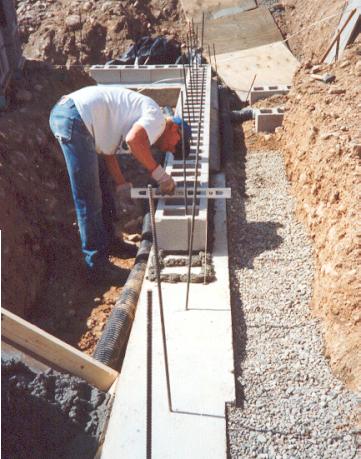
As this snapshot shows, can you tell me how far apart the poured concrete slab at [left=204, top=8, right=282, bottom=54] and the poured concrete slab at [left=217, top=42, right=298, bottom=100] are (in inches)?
14.2

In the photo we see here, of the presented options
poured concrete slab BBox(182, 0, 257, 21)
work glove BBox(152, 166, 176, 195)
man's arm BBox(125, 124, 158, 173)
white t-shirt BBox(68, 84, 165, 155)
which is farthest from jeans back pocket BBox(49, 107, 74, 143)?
poured concrete slab BBox(182, 0, 257, 21)

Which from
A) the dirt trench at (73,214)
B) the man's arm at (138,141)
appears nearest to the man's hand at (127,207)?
the dirt trench at (73,214)

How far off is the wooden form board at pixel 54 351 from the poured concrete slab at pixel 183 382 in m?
0.18

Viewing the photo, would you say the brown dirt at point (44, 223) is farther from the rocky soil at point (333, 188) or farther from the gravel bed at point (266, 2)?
the gravel bed at point (266, 2)

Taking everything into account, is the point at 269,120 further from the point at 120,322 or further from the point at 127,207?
the point at 120,322

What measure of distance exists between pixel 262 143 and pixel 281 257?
349cm

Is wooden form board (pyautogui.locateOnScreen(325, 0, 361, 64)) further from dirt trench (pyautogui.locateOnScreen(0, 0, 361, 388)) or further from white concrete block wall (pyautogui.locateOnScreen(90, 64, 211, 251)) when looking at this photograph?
white concrete block wall (pyautogui.locateOnScreen(90, 64, 211, 251))

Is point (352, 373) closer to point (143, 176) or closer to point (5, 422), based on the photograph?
point (5, 422)

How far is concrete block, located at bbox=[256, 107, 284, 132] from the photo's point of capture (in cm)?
812

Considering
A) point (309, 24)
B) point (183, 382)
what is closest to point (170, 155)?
point (183, 382)

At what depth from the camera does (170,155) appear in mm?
6141

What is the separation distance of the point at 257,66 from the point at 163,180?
806cm

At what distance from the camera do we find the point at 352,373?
3324mm

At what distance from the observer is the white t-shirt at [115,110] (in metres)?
4.30
